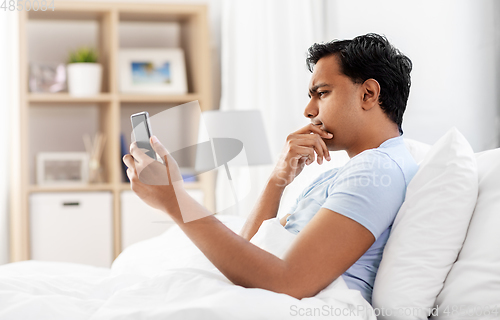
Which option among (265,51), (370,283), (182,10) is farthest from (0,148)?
(370,283)

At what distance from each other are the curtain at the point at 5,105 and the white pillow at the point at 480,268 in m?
2.44

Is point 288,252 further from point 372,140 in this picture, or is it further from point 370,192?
point 372,140

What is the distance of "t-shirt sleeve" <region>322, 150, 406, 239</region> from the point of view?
0.92 m

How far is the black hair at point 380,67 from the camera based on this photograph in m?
1.13

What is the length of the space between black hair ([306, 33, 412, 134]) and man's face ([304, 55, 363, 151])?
2 cm

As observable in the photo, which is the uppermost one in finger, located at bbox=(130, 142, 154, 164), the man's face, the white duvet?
the man's face

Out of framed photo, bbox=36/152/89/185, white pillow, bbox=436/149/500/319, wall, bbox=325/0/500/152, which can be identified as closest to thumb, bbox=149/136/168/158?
white pillow, bbox=436/149/500/319

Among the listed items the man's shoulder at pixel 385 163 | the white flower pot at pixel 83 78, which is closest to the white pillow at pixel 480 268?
the man's shoulder at pixel 385 163

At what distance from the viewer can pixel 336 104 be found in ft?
3.74

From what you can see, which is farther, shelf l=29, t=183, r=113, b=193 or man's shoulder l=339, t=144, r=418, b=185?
shelf l=29, t=183, r=113, b=193

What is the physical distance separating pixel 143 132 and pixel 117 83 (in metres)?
1.90

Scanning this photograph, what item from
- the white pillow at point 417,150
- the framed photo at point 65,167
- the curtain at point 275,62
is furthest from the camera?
the framed photo at point 65,167

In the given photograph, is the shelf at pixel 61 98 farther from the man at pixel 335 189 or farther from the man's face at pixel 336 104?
the man's face at pixel 336 104

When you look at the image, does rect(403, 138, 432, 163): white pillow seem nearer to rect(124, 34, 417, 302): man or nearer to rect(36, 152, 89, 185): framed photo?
rect(124, 34, 417, 302): man
